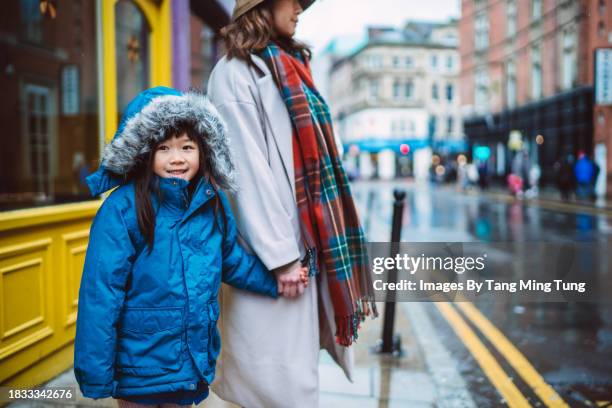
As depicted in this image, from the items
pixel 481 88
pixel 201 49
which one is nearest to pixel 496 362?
pixel 201 49

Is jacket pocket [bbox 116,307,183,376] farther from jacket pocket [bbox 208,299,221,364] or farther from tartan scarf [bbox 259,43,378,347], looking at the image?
tartan scarf [bbox 259,43,378,347]

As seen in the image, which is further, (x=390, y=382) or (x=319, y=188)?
(x=390, y=382)

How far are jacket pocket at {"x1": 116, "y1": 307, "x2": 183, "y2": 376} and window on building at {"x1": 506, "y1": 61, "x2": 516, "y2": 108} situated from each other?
2166 cm

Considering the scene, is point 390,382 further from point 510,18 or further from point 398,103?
point 398,103

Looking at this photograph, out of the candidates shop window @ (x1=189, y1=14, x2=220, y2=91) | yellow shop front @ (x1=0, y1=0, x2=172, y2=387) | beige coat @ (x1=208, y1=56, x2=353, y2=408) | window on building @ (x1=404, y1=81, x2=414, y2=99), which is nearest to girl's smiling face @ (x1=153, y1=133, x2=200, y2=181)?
beige coat @ (x1=208, y1=56, x2=353, y2=408)

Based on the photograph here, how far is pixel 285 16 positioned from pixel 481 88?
2721cm

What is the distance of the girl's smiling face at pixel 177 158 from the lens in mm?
1828

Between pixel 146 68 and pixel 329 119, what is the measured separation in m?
3.64

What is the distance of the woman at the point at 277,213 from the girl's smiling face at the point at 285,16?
53mm

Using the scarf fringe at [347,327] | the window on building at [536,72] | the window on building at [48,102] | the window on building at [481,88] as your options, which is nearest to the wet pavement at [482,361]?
the scarf fringe at [347,327]

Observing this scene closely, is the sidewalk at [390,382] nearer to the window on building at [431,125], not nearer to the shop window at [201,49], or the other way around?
the shop window at [201,49]

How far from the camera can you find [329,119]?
2.14 meters

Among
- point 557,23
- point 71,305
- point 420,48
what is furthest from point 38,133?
point 420,48

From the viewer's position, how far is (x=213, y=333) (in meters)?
1.86
